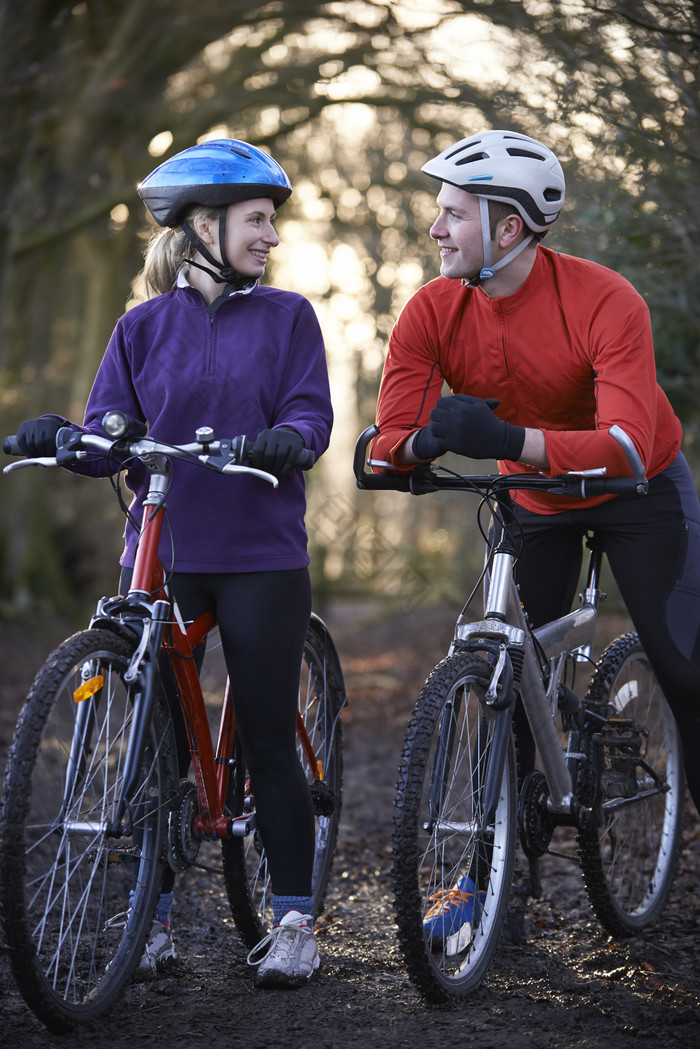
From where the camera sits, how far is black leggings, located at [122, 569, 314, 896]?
3115mm

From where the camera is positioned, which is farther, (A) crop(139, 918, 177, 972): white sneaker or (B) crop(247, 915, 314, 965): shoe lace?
(A) crop(139, 918, 177, 972): white sneaker

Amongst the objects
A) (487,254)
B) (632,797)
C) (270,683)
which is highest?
(487,254)

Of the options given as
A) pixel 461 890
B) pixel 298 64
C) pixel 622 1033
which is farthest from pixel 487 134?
pixel 298 64

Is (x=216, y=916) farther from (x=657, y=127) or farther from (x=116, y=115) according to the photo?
(x=116, y=115)

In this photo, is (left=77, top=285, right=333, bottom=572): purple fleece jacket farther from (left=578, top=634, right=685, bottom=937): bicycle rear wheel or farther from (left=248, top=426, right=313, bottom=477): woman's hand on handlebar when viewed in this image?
(left=578, top=634, right=685, bottom=937): bicycle rear wheel

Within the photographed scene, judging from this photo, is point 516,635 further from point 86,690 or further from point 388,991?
point 86,690

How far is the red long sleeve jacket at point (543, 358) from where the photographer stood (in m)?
3.09

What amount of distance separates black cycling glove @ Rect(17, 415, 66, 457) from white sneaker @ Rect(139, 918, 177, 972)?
1.39m

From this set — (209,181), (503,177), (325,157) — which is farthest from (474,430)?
(325,157)

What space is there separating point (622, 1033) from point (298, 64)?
466 inches

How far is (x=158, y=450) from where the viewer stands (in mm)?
2857

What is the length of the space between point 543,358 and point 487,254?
0.34 meters

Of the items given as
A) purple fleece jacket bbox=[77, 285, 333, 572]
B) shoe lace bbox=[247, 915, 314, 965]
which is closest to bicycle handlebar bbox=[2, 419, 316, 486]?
purple fleece jacket bbox=[77, 285, 333, 572]

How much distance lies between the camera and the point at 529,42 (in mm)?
5734
